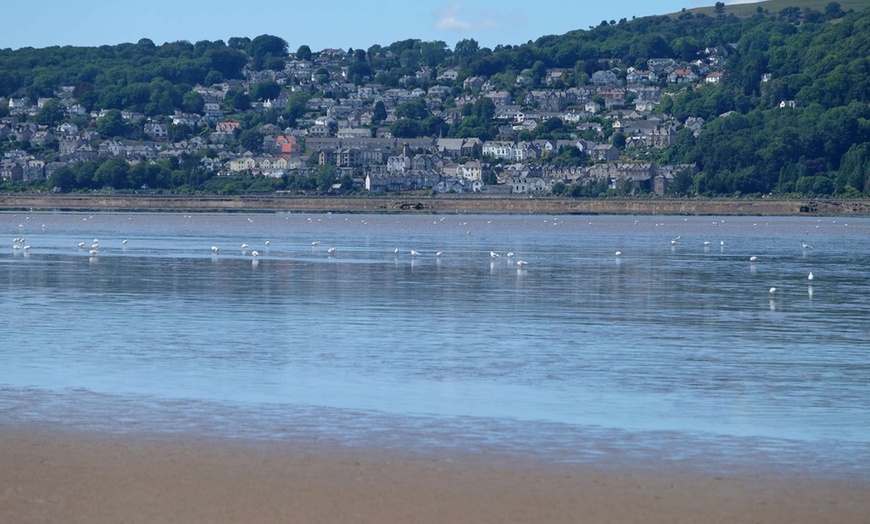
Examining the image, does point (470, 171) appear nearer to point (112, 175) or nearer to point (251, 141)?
point (251, 141)

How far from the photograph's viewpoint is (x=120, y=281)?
29.2 metres

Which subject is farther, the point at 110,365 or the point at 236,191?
the point at 236,191

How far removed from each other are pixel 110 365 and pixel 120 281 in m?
13.2

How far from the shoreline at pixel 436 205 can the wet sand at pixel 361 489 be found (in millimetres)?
98253

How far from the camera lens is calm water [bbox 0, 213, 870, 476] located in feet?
41.8

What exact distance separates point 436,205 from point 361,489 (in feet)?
351

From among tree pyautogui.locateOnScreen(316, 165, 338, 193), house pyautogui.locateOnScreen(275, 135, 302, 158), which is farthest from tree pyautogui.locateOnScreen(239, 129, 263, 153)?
tree pyautogui.locateOnScreen(316, 165, 338, 193)

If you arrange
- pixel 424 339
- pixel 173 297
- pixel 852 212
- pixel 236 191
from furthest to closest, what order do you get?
pixel 236 191
pixel 852 212
pixel 173 297
pixel 424 339

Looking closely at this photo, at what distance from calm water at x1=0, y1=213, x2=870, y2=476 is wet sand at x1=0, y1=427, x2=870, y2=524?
2.06ft

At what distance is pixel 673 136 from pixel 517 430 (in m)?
164

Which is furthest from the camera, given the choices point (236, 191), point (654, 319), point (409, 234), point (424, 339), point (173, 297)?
point (236, 191)

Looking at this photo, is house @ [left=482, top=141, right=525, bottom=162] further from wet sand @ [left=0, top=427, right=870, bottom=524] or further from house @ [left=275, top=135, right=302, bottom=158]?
wet sand @ [left=0, top=427, right=870, bottom=524]

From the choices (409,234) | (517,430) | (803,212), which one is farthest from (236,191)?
(517,430)

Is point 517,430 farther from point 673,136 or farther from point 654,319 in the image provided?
point 673,136
